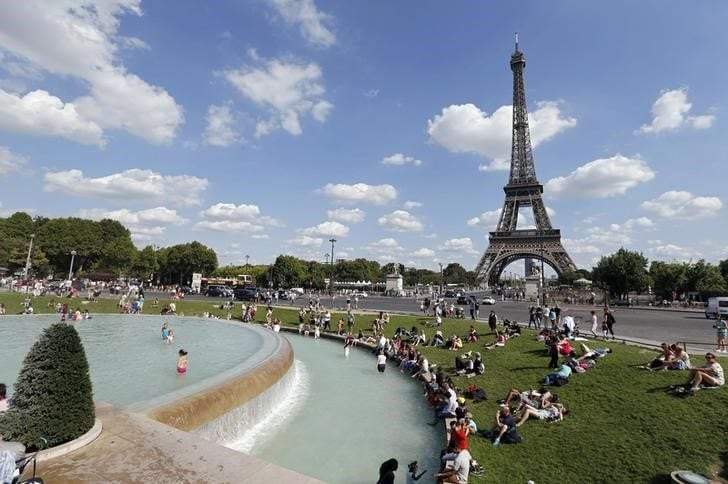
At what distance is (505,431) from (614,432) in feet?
8.37

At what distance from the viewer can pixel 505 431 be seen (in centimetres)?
1024

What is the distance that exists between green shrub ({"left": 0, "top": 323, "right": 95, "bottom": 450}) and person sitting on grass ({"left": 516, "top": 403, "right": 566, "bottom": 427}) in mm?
10119

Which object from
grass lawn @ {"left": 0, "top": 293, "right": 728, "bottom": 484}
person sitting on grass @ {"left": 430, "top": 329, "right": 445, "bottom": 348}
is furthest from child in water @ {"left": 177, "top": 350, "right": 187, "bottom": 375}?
person sitting on grass @ {"left": 430, "top": 329, "right": 445, "bottom": 348}

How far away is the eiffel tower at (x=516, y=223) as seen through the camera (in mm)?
84062

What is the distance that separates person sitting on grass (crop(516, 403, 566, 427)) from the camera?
36.8ft

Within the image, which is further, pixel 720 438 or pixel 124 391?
pixel 124 391

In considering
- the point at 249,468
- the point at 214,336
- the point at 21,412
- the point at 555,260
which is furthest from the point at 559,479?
the point at 555,260

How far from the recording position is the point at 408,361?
19.1 meters

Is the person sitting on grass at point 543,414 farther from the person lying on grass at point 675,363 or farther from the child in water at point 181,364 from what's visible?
the child in water at point 181,364

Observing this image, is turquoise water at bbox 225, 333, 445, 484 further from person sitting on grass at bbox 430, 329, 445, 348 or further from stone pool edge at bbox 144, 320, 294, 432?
person sitting on grass at bbox 430, 329, 445, 348

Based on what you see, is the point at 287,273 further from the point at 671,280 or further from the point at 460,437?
the point at 460,437

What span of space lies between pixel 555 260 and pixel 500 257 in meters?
10.8

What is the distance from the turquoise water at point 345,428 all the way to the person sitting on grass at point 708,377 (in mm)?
7035

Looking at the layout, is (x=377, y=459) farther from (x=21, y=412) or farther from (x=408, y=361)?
(x=408, y=361)
